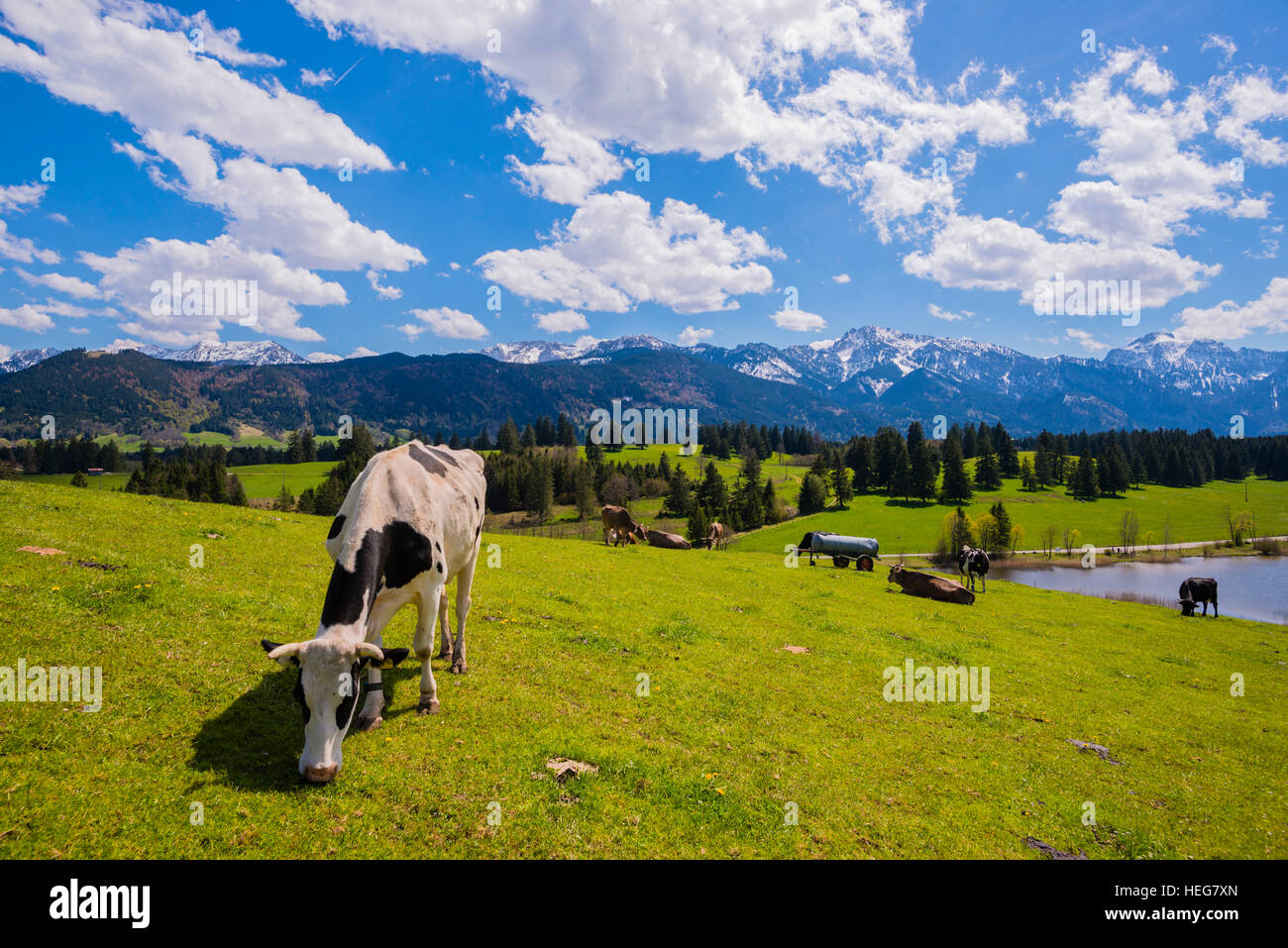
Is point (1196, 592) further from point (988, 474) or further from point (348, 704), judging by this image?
point (988, 474)

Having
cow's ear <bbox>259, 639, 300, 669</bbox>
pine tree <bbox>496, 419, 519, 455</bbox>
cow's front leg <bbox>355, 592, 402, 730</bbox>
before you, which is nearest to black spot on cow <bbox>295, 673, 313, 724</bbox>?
cow's ear <bbox>259, 639, 300, 669</bbox>

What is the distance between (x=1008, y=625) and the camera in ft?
80.5

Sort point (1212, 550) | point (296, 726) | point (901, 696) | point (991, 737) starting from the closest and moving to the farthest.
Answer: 1. point (296, 726)
2. point (991, 737)
3. point (901, 696)
4. point (1212, 550)

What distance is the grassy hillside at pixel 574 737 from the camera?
6254 mm

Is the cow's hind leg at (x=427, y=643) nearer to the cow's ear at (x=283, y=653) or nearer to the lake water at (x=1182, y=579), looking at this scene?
the cow's ear at (x=283, y=653)

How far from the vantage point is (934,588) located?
2992 cm

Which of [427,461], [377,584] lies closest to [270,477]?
[427,461]

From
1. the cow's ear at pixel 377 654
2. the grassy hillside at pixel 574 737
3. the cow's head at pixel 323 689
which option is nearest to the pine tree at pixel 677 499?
the grassy hillside at pixel 574 737

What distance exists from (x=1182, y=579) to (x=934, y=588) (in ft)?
282

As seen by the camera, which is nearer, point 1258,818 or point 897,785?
point 897,785
